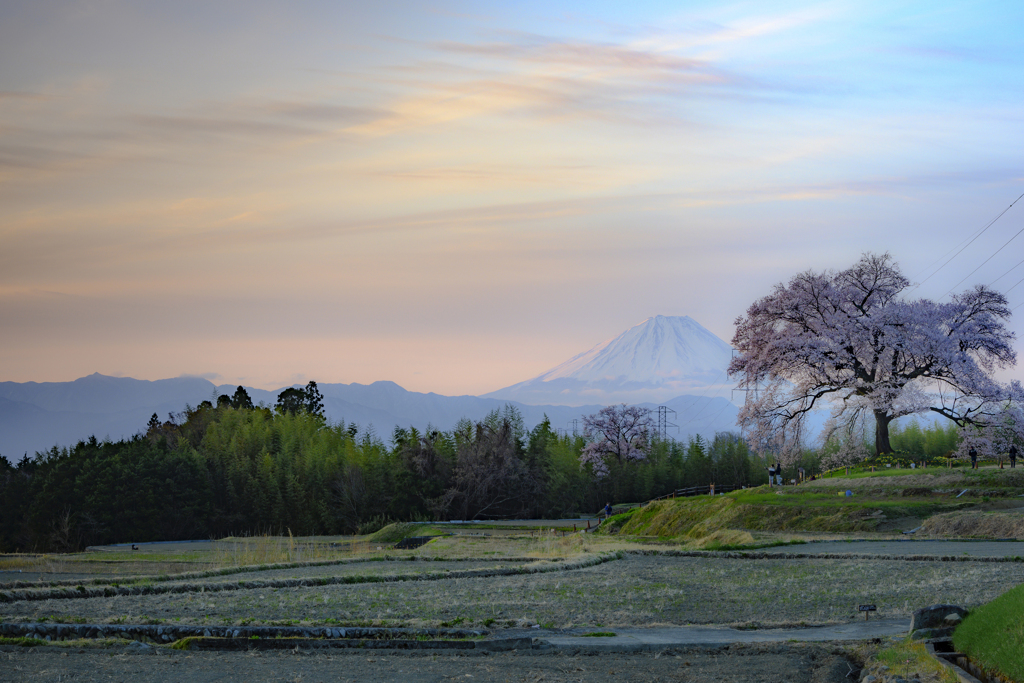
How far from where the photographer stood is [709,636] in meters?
10.6

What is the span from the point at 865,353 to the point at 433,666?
37.5m

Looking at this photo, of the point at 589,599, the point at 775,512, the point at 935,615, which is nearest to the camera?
the point at 935,615

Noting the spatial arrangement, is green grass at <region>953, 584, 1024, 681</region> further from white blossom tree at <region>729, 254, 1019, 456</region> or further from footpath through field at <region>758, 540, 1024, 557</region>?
white blossom tree at <region>729, 254, 1019, 456</region>

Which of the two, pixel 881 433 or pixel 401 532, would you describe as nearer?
pixel 401 532

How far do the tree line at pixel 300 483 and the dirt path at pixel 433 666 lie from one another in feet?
140

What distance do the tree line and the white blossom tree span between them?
18.4m

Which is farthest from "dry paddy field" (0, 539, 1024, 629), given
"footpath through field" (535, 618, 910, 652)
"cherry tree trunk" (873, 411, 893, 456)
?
"cherry tree trunk" (873, 411, 893, 456)

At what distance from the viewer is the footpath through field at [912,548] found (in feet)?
66.7

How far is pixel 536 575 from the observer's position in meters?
18.2

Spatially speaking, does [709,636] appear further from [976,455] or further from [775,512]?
[976,455]

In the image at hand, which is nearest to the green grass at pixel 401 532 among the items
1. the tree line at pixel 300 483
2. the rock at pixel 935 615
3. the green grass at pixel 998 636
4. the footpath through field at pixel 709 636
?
the tree line at pixel 300 483

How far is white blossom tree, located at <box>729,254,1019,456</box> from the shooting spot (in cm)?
4053

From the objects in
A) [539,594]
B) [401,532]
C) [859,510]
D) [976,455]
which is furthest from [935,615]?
[401,532]

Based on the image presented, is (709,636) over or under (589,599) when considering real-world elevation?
over
